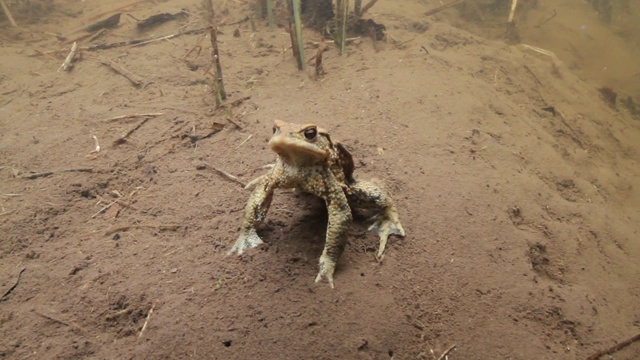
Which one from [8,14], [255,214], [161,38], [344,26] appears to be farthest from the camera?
[8,14]

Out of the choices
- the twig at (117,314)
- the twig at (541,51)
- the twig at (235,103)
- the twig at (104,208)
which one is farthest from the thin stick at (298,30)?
the twig at (541,51)

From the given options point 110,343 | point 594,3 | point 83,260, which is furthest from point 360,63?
point 594,3

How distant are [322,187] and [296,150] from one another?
0.34 metres

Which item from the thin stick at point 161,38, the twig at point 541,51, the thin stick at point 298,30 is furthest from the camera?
the twig at point 541,51

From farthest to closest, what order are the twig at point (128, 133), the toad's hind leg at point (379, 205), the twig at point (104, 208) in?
the twig at point (128, 133) < the twig at point (104, 208) < the toad's hind leg at point (379, 205)

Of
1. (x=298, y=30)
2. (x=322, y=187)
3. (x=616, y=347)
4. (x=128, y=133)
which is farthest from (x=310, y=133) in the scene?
(x=298, y=30)

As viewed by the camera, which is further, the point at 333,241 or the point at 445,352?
the point at 333,241

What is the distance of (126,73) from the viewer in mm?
5512

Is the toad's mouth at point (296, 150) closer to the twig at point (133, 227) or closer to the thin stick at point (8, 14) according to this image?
the twig at point (133, 227)

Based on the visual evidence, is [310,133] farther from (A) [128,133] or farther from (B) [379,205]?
(A) [128,133]

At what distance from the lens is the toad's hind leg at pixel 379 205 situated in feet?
10.0

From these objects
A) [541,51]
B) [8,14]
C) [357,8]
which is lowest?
[541,51]

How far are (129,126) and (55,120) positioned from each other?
882 millimetres

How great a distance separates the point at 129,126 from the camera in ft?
14.5
